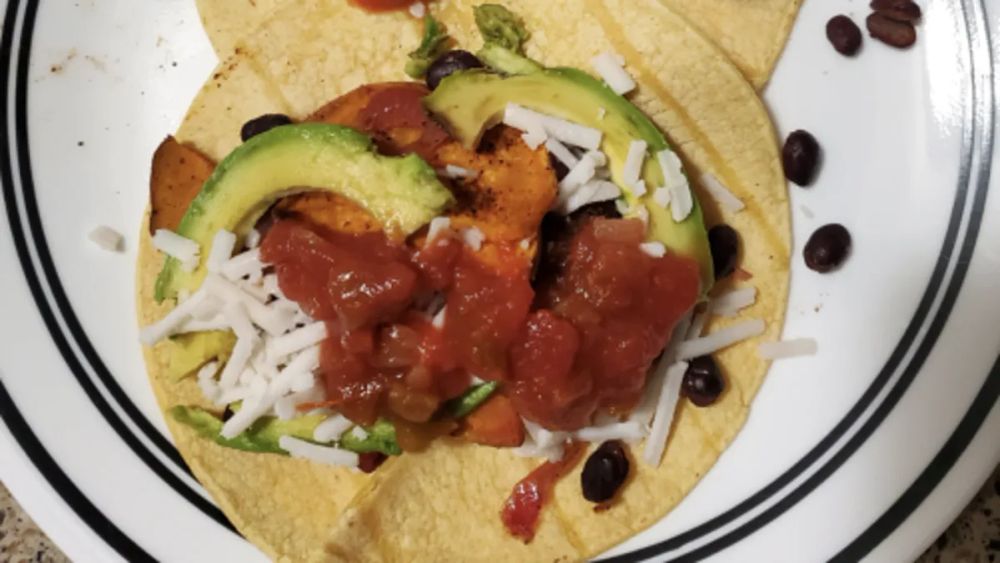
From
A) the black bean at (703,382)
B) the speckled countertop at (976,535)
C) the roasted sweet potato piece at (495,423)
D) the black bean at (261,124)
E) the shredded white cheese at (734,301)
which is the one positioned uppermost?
the black bean at (261,124)

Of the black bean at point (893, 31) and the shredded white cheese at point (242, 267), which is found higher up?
the shredded white cheese at point (242, 267)

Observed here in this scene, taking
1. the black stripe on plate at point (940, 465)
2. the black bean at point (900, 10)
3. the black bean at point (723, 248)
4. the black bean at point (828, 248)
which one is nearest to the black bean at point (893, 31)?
the black bean at point (900, 10)

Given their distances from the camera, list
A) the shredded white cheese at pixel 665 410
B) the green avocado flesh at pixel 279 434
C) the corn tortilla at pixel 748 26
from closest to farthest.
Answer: the green avocado flesh at pixel 279 434, the shredded white cheese at pixel 665 410, the corn tortilla at pixel 748 26

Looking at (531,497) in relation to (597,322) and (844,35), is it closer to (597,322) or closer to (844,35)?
(597,322)

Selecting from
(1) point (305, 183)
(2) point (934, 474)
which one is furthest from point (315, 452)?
(2) point (934, 474)

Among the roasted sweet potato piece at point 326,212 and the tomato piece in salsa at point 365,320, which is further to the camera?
the roasted sweet potato piece at point 326,212

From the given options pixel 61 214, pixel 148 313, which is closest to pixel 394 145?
pixel 148 313

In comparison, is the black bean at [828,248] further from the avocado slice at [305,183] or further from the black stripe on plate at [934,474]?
the avocado slice at [305,183]
